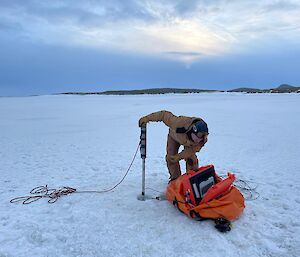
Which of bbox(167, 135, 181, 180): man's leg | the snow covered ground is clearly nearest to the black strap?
bbox(167, 135, 181, 180): man's leg

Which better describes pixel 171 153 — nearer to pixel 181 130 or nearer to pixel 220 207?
pixel 181 130

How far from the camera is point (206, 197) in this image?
463 cm

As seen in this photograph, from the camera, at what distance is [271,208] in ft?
17.2

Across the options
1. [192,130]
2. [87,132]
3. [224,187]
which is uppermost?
[192,130]

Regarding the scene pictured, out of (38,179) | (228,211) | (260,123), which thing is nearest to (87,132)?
(38,179)

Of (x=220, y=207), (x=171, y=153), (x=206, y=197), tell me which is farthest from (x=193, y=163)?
(x=220, y=207)

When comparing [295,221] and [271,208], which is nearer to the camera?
[295,221]

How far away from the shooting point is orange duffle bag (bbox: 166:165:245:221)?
4543 millimetres

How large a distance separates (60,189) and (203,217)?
282cm

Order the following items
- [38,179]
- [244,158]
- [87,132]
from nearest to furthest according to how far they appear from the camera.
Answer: [38,179] → [244,158] → [87,132]

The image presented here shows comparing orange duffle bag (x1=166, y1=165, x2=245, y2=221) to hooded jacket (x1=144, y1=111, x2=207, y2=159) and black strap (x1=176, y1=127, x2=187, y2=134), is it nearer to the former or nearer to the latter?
hooded jacket (x1=144, y1=111, x2=207, y2=159)

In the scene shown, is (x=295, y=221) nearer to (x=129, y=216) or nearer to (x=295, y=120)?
(x=129, y=216)

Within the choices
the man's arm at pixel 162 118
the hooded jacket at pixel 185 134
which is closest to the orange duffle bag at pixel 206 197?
the hooded jacket at pixel 185 134

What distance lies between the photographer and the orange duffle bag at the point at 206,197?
4543mm
